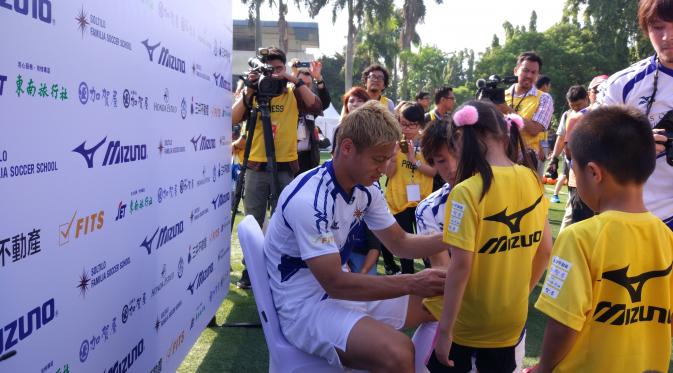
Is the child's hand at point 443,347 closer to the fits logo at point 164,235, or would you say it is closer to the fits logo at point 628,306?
the fits logo at point 628,306

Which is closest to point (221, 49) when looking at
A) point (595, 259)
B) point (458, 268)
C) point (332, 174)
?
point (332, 174)

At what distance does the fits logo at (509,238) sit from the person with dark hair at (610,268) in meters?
0.55

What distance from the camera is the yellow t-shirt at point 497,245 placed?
2256 mm

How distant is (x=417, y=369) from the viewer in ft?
8.36

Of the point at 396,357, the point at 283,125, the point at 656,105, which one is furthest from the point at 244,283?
the point at 656,105

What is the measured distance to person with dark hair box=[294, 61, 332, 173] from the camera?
5355 millimetres

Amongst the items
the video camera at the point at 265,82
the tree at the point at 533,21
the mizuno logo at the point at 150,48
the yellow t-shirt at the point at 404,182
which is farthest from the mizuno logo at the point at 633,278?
the tree at the point at 533,21

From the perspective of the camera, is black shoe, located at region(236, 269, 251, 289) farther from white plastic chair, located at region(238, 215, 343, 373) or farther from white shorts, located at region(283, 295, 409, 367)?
white shorts, located at region(283, 295, 409, 367)

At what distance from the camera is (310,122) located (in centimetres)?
541

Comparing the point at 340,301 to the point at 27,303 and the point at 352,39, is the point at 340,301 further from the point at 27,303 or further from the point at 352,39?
the point at 352,39

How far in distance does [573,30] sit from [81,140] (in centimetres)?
4259

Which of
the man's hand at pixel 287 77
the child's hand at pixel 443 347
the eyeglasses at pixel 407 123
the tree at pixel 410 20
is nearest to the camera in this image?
the child's hand at pixel 443 347

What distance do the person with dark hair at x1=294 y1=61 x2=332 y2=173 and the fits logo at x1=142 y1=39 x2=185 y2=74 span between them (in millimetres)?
2347

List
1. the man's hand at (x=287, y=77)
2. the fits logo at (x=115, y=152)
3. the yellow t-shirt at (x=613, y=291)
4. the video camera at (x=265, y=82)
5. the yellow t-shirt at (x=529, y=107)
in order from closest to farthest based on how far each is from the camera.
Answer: the yellow t-shirt at (x=613, y=291), the fits logo at (x=115, y=152), the video camera at (x=265, y=82), the man's hand at (x=287, y=77), the yellow t-shirt at (x=529, y=107)
